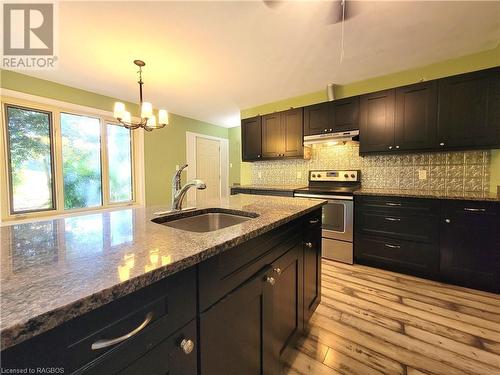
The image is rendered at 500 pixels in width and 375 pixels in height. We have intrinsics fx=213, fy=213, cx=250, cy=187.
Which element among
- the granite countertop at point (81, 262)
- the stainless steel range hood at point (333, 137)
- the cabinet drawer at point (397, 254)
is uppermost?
→ the stainless steel range hood at point (333, 137)

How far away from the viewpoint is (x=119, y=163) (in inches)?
147

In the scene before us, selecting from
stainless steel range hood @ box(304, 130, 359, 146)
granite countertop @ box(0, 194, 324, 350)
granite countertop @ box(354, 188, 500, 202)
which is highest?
stainless steel range hood @ box(304, 130, 359, 146)

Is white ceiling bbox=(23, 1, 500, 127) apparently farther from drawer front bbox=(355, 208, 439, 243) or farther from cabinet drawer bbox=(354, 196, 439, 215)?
drawer front bbox=(355, 208, 439, 243)

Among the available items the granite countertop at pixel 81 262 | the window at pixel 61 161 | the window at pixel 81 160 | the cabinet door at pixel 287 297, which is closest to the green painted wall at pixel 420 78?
the cabinet door at pixel 287 297

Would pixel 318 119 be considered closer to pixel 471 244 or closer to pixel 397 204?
pixel 397 204

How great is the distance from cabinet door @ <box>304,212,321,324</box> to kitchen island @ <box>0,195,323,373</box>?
0.45 metres

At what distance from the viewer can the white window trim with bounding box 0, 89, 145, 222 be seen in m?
2.56

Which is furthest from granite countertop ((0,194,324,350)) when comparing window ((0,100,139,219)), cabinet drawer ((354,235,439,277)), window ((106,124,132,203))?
window ((106,124,132,203))

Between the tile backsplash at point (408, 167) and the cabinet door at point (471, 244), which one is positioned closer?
the cabinet door at point (471, 244)

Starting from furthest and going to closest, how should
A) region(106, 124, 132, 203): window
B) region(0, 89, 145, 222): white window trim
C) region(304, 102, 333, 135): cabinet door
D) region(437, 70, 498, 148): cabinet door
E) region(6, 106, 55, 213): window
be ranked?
region(106, 124, 132, 203): window
region(304, 102, 333, 135): cabinet door
region(6, 106, 55, 213): window
region(0, 89, 145, 222): white window trim
region(437, 70, 498, 148): cabinet door

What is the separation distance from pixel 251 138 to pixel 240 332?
11.5 ft

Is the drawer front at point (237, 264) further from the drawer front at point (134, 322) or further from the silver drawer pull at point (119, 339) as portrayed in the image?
the silver drawer pull at point (119, 339)

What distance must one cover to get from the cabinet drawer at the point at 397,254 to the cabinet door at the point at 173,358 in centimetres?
254

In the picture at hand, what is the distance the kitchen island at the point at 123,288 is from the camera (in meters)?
0.40
